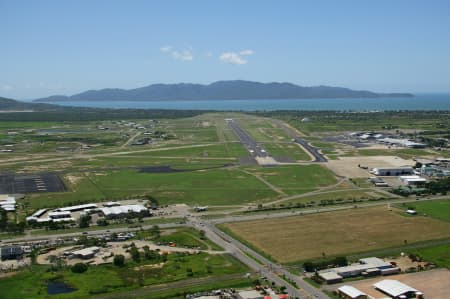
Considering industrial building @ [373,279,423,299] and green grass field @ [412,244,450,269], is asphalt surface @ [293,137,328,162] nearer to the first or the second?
green grass field @ [412,244,450,269]

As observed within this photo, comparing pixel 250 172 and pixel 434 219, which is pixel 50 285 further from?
pixel 250 172

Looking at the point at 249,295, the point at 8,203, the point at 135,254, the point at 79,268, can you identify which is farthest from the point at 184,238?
the point at 8,203

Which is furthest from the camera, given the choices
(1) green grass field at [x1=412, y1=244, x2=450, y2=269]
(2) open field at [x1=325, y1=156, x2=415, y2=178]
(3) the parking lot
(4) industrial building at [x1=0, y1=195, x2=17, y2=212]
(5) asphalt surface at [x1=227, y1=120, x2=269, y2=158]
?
(5) asphalt surface at [x1=227, y1=120, x2=269, y2=158]

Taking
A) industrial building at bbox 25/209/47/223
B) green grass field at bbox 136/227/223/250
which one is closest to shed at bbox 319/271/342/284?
green grass field at bbox 136/227/223/250

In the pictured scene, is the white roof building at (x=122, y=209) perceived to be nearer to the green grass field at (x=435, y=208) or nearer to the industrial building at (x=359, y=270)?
the industrial building at (x=359, y=270)

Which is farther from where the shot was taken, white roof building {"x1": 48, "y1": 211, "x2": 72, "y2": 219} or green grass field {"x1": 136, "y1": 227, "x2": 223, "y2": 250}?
white roof building {"x1": 48, "y1": 211, "x2": 72, "y2": 219}

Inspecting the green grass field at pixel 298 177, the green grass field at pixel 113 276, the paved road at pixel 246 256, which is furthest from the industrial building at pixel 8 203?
the green grass field at pixel 298 177
